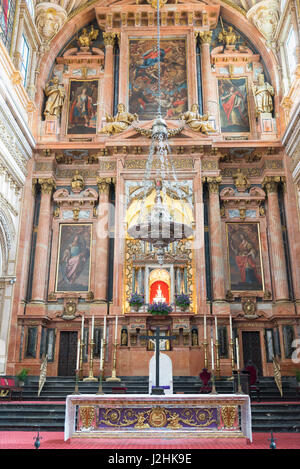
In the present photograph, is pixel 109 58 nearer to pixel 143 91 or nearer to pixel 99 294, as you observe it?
pixel 143 91

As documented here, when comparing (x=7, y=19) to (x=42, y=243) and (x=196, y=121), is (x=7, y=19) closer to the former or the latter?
(x=196, y=121)

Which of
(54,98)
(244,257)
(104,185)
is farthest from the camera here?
(54,98)

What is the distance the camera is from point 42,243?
57.0ft

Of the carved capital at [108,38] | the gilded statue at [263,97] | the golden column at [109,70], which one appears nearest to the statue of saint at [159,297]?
the golden column at [109,70]

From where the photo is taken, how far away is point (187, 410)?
299 inches

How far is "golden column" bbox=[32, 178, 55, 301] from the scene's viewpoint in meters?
16.8

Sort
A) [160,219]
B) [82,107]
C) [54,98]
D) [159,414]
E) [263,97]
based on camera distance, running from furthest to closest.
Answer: [82,107]
[54,98]
[263,97]
[160,219]
[159,414]

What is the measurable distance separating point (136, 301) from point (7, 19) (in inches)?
430

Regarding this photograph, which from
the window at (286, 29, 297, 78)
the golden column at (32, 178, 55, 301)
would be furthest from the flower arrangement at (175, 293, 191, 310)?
the window at (286, 29, 297, 78)

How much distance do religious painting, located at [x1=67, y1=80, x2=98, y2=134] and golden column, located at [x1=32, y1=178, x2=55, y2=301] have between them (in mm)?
2971

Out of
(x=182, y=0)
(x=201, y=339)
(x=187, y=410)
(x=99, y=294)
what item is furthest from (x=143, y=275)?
(x=182, y=0)

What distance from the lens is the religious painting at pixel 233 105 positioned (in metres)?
19.3

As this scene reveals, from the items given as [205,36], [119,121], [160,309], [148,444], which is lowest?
→ [148,444]

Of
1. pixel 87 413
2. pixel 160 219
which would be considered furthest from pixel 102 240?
pixel 87 413
